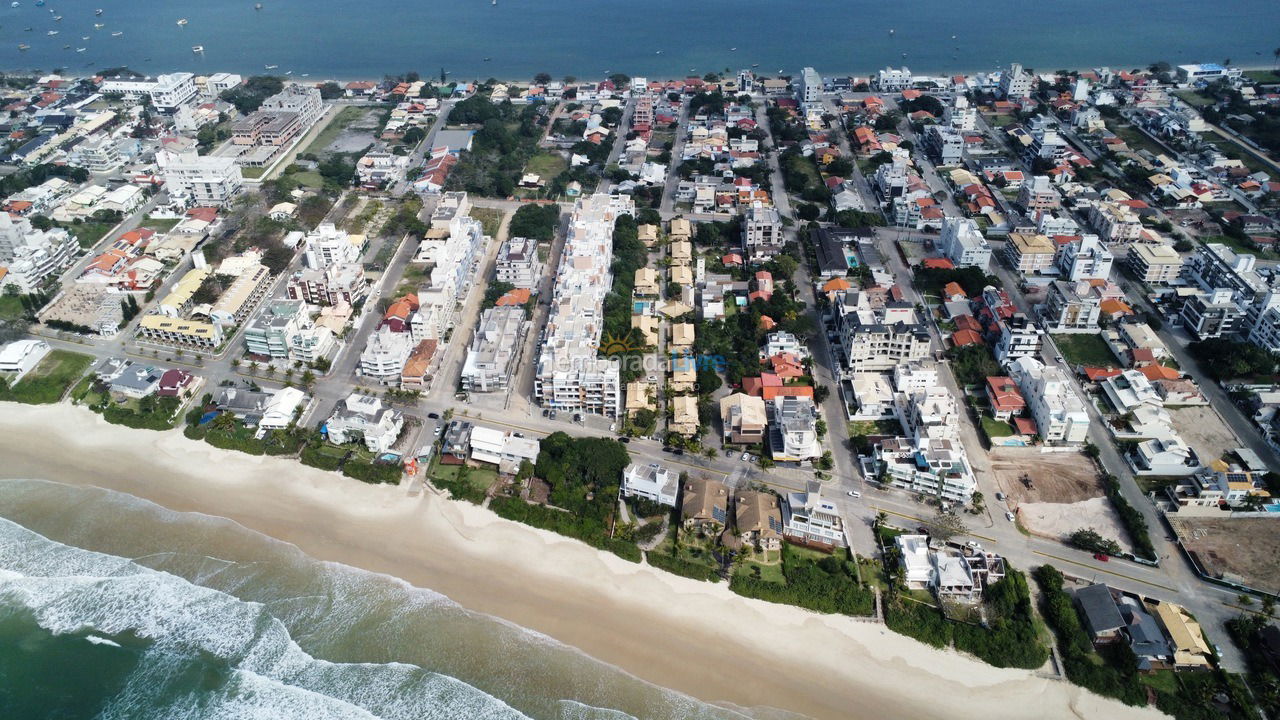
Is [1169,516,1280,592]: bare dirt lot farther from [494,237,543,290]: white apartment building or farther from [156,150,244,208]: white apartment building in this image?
[156,150,244,208]: white apartment building

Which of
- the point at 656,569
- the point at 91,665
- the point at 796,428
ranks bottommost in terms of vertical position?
the point at 91,665

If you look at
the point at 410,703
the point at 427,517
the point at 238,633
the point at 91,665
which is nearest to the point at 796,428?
the point at 427,517

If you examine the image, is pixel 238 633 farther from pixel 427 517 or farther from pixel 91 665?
pixel 427 517

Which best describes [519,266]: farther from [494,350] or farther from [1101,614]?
[1101,614]

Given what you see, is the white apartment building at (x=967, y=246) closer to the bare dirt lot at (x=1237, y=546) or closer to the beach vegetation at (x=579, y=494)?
the bare dirt lot at (x=1237, y=546)

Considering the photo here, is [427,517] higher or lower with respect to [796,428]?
lower

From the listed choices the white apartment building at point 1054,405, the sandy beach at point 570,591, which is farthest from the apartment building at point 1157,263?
the sandy beach at point 570,591
